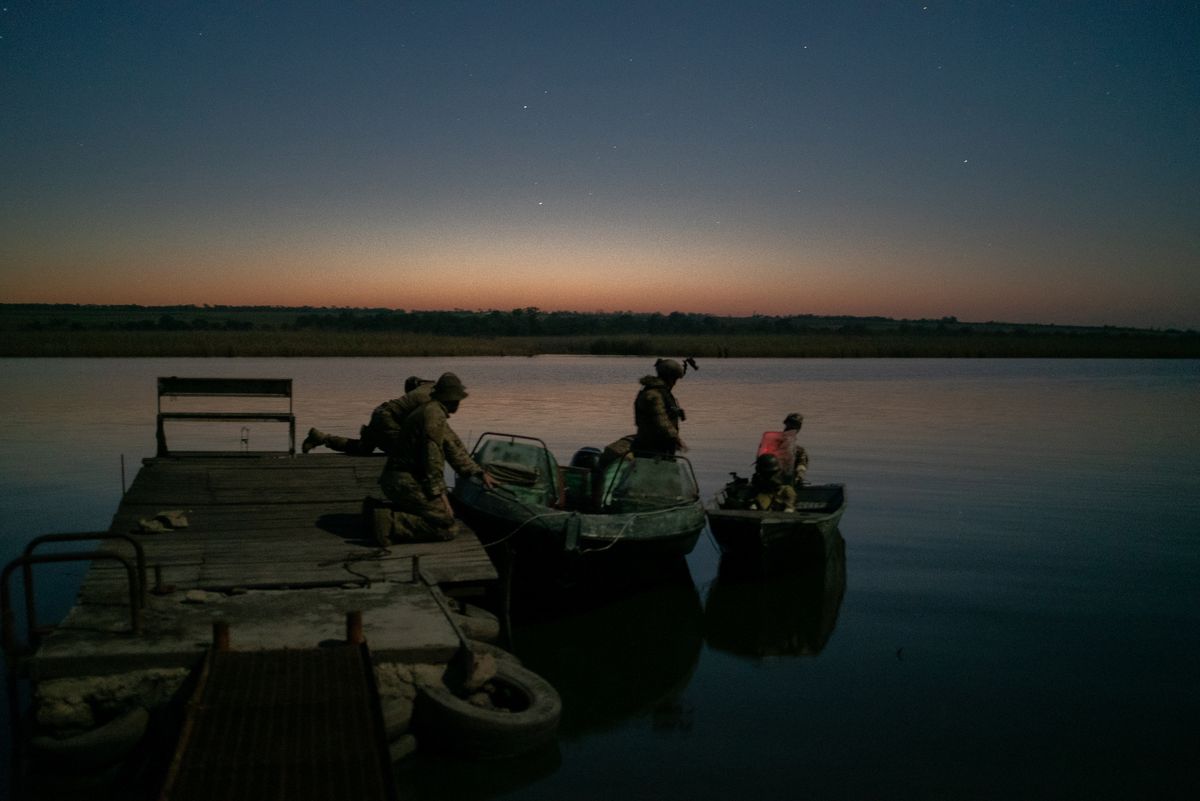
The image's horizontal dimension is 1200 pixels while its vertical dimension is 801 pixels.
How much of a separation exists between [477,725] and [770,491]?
6404mm

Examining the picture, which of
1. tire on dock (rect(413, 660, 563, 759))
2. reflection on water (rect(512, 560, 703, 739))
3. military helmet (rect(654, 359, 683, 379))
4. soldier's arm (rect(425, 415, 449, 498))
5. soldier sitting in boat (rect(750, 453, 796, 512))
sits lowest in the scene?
reflection on water (rect(512, 560, 703, 739))

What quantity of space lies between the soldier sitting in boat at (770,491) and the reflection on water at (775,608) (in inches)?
26.8

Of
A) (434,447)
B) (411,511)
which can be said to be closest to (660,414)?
(434,447)

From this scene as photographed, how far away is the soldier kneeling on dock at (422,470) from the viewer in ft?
29.9

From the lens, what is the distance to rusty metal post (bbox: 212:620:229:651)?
5999mm

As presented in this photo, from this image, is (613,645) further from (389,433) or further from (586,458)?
(389,433)

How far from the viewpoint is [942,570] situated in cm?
1199

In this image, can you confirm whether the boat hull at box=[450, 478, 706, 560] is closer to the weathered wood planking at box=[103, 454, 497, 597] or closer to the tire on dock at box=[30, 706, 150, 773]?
the weathered wood planking at box=[103, 454, 497, 597]

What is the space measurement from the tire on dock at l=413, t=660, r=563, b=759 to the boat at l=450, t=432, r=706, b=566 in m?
3.02

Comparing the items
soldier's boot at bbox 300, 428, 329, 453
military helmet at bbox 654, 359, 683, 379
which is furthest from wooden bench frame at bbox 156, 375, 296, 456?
military helmet at bbox 654, 359, 683, 379

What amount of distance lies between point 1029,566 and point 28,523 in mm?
12880

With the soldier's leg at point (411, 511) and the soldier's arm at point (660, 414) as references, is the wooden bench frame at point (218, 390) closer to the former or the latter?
the soldier's leg at point (411, 511)

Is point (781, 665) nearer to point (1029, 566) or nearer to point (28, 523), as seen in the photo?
point (1029, 566)

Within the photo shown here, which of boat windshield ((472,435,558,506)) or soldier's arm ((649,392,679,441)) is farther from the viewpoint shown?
soldier's arm ((649,392,679,441))
